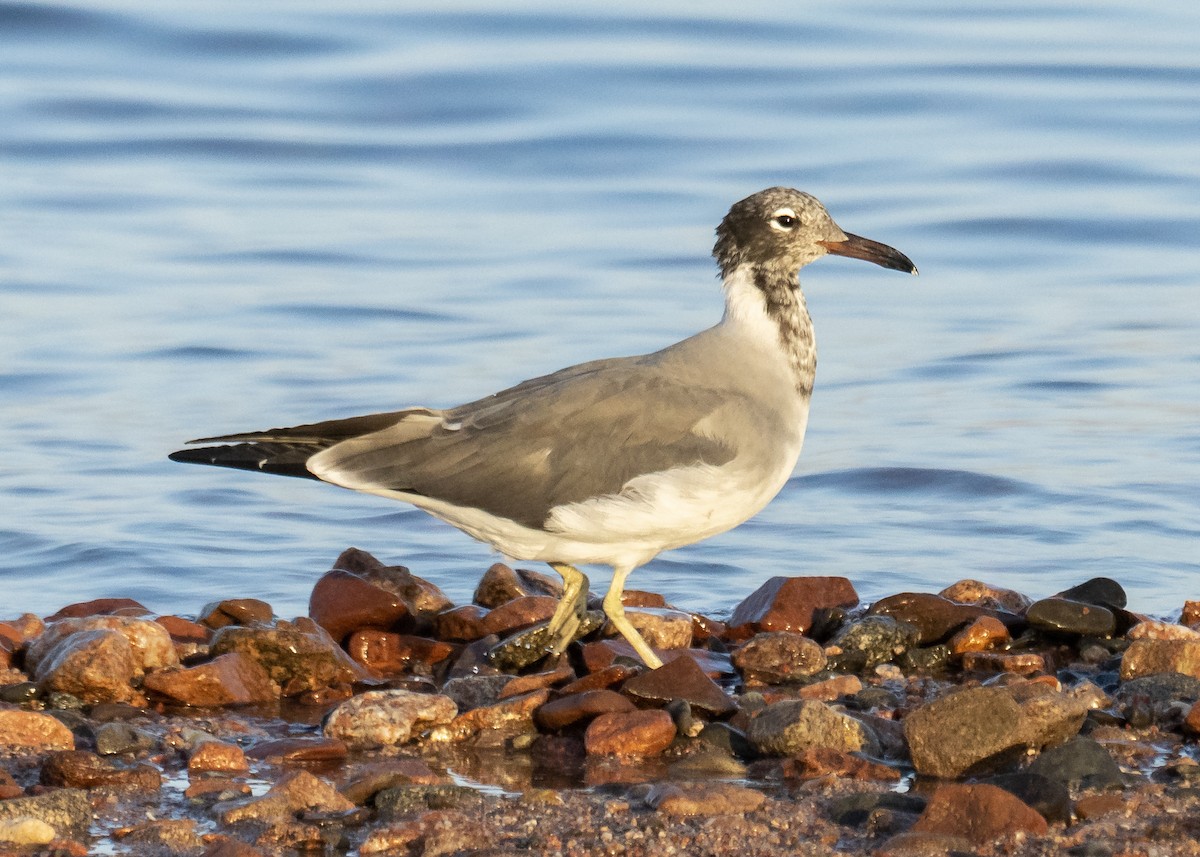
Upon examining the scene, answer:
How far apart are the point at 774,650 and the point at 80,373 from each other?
21.5ft

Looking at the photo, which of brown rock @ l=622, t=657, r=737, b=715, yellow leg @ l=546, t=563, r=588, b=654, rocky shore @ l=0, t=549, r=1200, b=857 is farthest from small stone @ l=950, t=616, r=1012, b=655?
yellow leg @ l=546, t=563, r=588, b=654

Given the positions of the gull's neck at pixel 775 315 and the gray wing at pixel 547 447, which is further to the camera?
the gull's neck at pixel 775 315

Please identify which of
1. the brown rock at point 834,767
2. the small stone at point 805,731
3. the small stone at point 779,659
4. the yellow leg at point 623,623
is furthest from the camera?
the small stone at point 779,659

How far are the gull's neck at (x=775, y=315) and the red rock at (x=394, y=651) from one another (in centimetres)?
169

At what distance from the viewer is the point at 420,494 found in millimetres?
6832

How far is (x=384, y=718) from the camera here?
19.8ft

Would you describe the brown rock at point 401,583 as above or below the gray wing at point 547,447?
below

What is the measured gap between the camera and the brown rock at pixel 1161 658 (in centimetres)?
659

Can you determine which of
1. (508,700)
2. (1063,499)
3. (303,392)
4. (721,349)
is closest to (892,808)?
(508,700)

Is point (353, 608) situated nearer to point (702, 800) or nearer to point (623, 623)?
point (623, 623)

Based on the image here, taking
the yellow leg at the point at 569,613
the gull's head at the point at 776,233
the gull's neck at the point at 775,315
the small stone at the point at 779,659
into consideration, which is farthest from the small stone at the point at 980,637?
the gull's head at the point at 776,233

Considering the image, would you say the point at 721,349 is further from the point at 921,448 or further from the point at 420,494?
the point at 921,448

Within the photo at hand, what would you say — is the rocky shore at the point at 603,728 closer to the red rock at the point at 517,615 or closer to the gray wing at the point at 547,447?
the red rock at the point at 517,615

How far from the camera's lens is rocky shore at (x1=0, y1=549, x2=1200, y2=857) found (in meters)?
5.08
